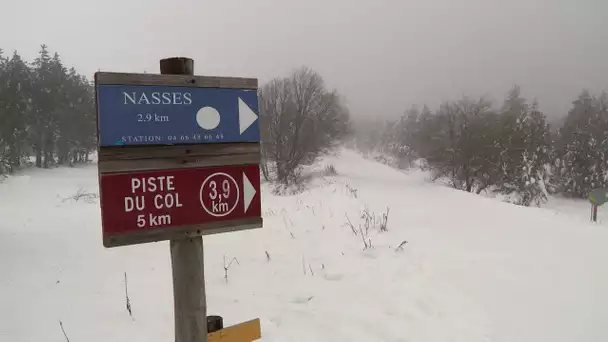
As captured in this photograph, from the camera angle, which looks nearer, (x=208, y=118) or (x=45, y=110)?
(x=208, y=118)

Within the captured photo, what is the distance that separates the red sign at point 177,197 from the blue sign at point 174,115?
0.57 ft

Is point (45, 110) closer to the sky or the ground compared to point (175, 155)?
closer to the sky

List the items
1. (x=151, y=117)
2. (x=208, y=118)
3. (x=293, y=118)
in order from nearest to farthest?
1. (x=151, y=117)
2. (x=208, y=118)
3. (x=293, y=118)

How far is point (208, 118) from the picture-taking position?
1894 mm

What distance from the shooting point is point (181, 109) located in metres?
1.82

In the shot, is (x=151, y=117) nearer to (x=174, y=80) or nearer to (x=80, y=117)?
(x=174, y=80)

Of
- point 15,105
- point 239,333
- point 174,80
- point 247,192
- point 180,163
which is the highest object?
point 15,105

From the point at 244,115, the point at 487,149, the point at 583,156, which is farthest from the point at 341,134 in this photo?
the point at 244,115

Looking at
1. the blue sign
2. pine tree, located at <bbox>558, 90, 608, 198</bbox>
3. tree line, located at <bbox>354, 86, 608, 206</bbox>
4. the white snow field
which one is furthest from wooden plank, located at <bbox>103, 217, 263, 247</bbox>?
pine tree, located at <bbox>558, 90, 608, 198</bbox>

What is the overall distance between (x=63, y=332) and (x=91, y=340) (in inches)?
13.2

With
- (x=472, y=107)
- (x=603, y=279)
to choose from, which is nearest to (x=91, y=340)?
(x=603, y=279)

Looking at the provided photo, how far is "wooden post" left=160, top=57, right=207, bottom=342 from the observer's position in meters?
1.89

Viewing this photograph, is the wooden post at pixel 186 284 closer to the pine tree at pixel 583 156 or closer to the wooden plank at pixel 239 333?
the wooden plank at pixel 239 333

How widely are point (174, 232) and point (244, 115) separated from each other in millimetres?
736
